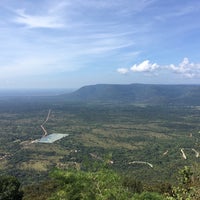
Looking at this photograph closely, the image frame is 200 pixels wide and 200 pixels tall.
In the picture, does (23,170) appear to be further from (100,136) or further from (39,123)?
(39,123)

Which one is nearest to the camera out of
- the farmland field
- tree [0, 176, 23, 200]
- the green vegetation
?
the green vegetation

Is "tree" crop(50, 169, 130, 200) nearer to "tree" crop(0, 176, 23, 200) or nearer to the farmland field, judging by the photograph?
"tree" crop(0, 176, 23, 200)

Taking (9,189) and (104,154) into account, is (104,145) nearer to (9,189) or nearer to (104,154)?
(9,189)

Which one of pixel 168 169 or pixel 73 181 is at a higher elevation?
pixel 73 181

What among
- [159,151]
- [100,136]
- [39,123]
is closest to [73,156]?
[159,151]

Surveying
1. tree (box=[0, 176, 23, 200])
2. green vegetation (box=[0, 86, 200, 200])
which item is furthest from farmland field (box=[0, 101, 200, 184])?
tree (box=[0, 176, 23, 200])

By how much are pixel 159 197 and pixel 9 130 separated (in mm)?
148509

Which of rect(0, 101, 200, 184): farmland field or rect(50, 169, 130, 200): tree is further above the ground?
rect(50, 169, 130, 200): tree

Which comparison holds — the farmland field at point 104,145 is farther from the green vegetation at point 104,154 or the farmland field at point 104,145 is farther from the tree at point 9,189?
the tree at point 9,189

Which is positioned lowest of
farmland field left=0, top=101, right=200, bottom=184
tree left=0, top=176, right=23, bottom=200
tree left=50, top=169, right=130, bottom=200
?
farmland field left=0, top=101, right=200, bottom=184

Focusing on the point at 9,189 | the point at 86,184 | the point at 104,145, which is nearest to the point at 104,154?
the point at 9,189

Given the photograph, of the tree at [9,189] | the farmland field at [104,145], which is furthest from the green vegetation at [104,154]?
the tree at [9,189]

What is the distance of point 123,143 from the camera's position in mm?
127562

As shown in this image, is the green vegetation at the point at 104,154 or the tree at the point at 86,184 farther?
the green vegetation at the point at 104,154
